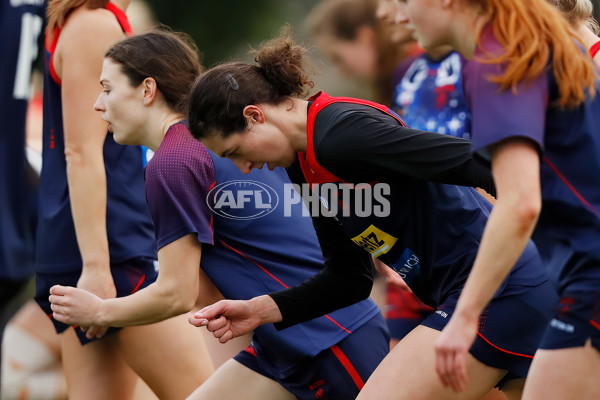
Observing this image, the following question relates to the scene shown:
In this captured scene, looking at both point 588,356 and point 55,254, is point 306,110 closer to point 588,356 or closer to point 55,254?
point 588,356

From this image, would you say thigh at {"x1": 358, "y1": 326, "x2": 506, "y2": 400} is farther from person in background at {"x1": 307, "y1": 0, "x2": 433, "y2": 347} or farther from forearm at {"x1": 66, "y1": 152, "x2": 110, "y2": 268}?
person in background at {"x1": 307, "y1": 0, "x2": 433, "y2": 347}

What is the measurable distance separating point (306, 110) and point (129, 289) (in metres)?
1.26

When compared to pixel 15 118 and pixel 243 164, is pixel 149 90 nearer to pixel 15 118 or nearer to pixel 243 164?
pixel 243 164

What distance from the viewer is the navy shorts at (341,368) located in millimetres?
3232

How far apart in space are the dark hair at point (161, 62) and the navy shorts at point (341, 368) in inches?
39.5

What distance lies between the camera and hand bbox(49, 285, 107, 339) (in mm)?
3219

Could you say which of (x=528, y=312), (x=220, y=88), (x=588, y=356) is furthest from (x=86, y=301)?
(x=588, y=356)

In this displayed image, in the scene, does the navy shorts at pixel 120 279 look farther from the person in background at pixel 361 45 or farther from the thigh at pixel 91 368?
the person in background at pixel 361 45

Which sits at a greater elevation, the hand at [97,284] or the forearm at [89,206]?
the forearm at [89,206]

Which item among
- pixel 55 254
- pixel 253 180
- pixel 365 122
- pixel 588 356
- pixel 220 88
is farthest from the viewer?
pixel 55 254

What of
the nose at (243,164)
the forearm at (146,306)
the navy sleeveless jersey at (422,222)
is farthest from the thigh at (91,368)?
the navy sleeveless jersey at (422,222)

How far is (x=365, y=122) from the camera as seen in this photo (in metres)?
2.67

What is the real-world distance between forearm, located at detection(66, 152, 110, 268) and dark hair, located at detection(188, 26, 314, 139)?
0.84 m

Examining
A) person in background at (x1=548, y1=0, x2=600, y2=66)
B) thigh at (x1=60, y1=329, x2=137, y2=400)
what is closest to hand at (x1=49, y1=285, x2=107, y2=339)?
thigh at (x1=60, y1=329, x2=137, y2=400)
